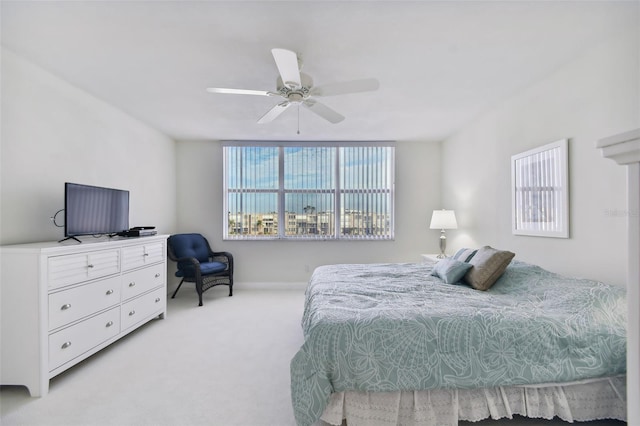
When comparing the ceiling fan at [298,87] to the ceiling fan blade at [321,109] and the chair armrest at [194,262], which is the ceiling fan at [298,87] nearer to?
the ceiling fan blade at [321,109]

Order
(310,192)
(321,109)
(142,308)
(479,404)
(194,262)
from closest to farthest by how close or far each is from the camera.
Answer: (479,404) → (321,109) → (142,308) → (194,262) → (310,192)

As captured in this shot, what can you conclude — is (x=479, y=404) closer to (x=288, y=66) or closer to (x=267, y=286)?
(x=288, y=66)

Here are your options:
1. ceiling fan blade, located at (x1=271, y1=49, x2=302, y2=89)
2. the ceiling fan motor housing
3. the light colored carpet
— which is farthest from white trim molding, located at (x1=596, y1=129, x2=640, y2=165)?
the ceiling fan motor housing

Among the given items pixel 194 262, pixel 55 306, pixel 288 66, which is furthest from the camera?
pixel 194 262

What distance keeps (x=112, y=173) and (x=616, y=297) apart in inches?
184

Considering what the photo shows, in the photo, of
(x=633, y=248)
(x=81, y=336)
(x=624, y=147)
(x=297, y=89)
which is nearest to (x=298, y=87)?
(x=297, y=89)

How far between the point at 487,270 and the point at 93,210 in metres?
3.62

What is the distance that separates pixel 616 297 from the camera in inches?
72.7

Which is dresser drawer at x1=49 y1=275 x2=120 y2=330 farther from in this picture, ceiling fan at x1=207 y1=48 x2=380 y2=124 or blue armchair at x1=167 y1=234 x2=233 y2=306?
ceiling fan at x1=207 y1=48 x2=380 y2=124

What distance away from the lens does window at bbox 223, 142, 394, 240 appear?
5172 millimetres

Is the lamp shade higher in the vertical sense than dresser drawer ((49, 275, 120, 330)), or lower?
higher

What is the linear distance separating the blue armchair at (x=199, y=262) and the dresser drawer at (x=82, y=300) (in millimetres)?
1366

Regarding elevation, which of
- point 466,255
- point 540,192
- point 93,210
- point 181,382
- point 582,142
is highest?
point 582,142

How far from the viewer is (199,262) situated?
4527 mm
